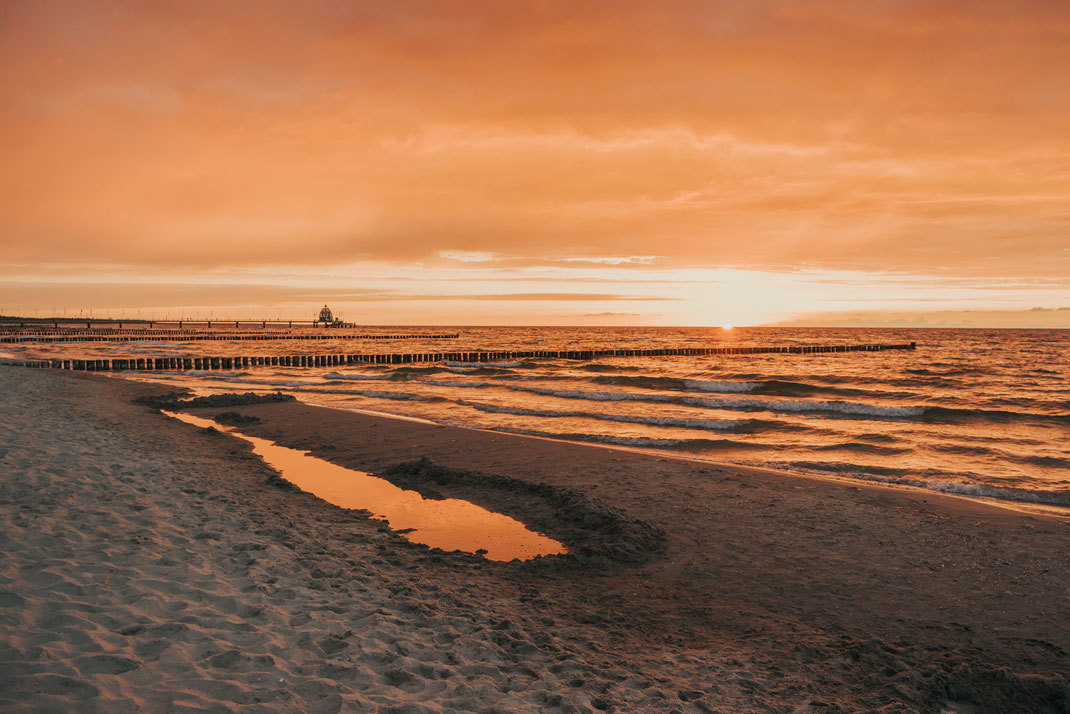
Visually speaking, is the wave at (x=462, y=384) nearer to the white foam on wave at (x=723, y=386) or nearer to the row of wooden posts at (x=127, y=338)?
the white foam on wave at (x=723, y=386)

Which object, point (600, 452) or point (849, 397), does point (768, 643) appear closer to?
point (600, 452)

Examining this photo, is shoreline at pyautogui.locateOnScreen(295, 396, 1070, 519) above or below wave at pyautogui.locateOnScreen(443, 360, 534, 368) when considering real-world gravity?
below

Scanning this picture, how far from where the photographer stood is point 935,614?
22.6 feet

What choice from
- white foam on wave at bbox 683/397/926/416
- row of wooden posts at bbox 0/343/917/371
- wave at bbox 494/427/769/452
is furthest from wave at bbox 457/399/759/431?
row of wooden posts at bbox 0/343/917/371

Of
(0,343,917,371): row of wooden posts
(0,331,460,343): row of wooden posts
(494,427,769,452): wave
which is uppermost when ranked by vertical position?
(0,331,460,343): row of wooden posts

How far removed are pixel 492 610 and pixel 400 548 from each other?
8.18 ft

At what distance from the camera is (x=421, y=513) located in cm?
1078

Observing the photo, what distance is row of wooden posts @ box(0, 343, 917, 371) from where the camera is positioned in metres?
45.6

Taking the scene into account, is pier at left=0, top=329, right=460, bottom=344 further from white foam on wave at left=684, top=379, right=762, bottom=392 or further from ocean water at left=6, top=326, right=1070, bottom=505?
white foam on wave at left=684, top=379, right=762, bottom=392

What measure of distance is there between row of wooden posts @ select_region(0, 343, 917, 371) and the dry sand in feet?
132

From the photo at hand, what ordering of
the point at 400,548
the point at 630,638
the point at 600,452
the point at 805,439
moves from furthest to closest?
the point at 805,439
the point at 600,452
the point at 400,548
the point at 630,638

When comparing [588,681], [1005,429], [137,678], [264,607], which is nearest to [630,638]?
[588,681]

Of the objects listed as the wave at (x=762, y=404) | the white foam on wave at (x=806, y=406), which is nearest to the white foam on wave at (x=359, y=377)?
the wave at (x=762, y=404)

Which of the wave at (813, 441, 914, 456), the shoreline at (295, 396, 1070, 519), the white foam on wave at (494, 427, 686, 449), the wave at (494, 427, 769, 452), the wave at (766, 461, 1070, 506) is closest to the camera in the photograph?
the shoreline at (295, 396, 1070, 519)
